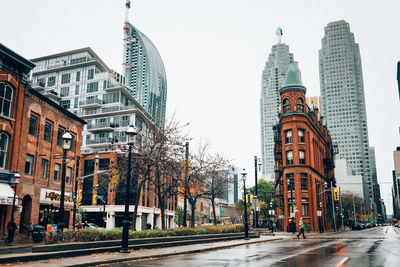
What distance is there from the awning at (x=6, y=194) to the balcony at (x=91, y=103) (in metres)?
51.0

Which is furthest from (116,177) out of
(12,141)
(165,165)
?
(12,141)

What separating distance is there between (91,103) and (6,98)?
1982 inches

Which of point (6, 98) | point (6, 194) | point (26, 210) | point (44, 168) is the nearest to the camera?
point (6, 194)

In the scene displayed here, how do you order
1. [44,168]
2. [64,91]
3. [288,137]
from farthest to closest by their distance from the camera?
[64,91] → [288,137] → [44,168]

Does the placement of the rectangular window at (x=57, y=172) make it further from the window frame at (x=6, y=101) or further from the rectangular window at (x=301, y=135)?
the rectangular window at (x=301, y=135)

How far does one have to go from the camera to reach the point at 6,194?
25.9 m

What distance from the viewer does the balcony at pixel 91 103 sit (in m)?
76.4

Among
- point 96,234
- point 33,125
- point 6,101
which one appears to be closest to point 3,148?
point 6,101

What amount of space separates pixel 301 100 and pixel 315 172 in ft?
45.0

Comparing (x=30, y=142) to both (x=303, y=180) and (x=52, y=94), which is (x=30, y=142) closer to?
(x=303, y=180)

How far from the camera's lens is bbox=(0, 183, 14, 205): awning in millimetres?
25281

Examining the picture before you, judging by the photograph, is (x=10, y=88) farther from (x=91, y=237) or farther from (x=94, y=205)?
(x=94, y=205)

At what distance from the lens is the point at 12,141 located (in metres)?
28.2

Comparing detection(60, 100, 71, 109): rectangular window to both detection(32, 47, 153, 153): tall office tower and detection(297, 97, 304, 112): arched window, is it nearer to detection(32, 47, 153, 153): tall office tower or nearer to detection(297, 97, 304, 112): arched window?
detection(32, 47, 153, 153): tall office tower
